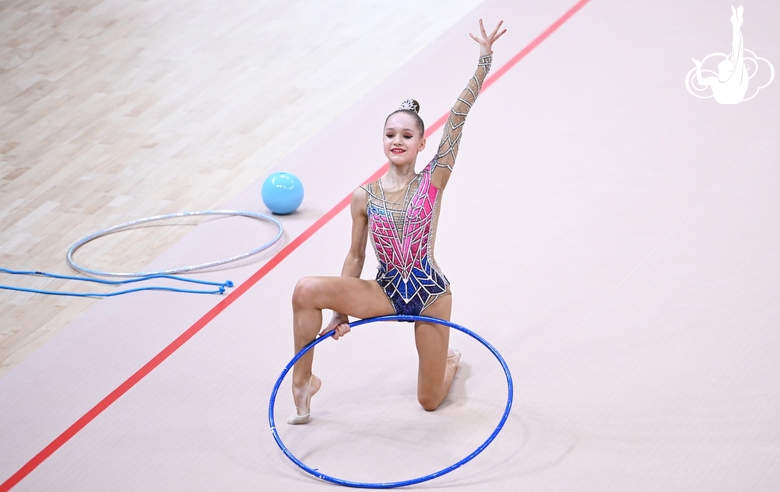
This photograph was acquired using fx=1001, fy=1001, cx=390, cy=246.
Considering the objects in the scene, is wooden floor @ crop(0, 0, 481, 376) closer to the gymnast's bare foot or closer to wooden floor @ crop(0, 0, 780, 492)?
wooden floor @ crop(0, 0, 780, 492)

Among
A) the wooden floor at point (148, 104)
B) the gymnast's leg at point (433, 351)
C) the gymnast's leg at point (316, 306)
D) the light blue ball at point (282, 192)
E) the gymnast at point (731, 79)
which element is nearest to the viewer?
the gymnast's leg at point (316, 306)

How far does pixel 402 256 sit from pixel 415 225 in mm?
126

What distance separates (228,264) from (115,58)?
3.14 m

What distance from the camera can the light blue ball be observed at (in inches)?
203

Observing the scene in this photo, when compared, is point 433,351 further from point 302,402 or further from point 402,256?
point 302,402

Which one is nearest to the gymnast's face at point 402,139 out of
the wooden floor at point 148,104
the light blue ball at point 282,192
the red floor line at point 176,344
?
the red floor line at point 176,344

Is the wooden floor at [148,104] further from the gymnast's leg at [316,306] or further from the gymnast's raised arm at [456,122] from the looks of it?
the gymnast's raised arm at [456,122]

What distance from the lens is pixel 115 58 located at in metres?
7.40

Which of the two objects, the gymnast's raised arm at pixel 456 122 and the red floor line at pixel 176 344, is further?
the red floor line at pixel 176 344

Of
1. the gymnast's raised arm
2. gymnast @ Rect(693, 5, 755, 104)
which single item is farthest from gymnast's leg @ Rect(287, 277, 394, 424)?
gymnast @ Rect(693, 5, 755, 104)

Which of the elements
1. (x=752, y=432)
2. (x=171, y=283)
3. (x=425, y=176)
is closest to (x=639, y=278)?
(x=752, y=432)

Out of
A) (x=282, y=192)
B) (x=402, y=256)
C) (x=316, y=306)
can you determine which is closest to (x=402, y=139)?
(x=402, y=256)

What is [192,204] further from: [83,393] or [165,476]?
Answer: [165,476]

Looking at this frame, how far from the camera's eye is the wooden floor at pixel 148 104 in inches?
208
